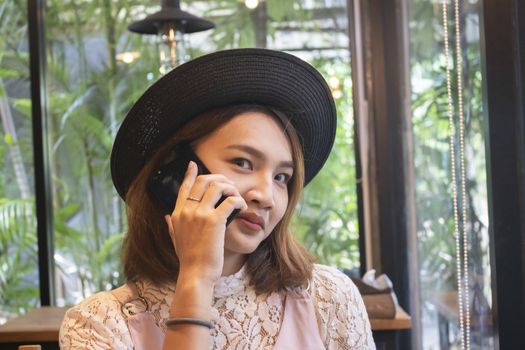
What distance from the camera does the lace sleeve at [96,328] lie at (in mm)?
1410

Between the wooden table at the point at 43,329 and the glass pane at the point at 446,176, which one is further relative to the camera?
the wooden table at the point at 43,329

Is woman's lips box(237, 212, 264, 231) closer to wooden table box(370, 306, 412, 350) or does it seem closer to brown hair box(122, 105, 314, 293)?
brown hair box(122, 105, 314, 293)

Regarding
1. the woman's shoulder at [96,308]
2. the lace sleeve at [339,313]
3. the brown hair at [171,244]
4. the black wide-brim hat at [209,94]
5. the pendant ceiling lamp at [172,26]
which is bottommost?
the lace sleeve at [339,313]

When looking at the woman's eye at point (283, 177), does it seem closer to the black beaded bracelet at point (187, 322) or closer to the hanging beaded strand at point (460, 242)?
the black beaded bracelet at point (187, 322)

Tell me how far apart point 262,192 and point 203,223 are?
0.40 feet

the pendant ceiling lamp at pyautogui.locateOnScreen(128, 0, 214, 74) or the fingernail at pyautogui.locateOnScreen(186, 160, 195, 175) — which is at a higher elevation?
the pendant ceiling lamp at pyautogui.locateOnScreen(128, 0, 214, 74)

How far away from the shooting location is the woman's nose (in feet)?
4.53

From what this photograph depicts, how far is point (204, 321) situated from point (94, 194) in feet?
10.1

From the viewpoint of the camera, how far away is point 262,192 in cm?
138

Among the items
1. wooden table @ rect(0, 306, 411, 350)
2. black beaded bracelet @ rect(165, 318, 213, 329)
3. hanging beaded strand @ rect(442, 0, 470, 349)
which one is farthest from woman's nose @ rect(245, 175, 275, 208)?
wooden table @ rect(0, 306, 411, 350)

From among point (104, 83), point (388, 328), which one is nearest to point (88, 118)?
point (104, 83)

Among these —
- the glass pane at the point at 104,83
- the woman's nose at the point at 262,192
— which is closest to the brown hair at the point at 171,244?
the woman's nose at the point at 262,192

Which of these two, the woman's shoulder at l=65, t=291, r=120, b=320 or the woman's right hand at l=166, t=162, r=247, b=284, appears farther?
the woman's shoulder at l=65, t=291, r=120, b=320

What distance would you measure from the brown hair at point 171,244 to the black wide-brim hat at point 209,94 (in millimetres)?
18
